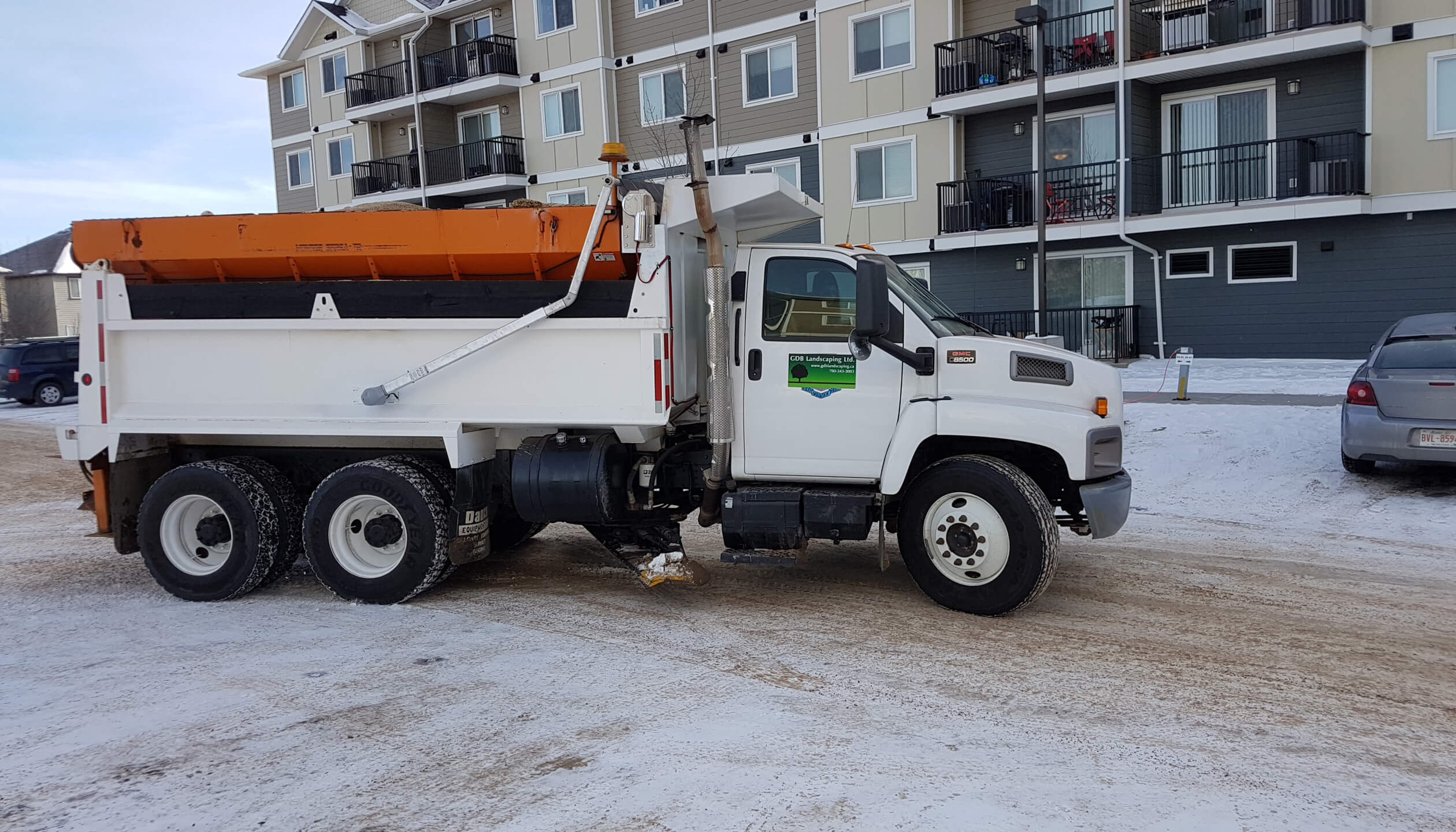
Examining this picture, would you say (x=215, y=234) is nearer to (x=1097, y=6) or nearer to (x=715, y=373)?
(x=715, y=373)

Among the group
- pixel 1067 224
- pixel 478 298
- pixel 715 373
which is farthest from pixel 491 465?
pixel 1067 224

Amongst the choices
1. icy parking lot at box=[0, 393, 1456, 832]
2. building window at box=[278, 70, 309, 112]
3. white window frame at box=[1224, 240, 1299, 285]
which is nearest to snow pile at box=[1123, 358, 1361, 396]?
white window frame at box=[1224, 240, 1299, 285]

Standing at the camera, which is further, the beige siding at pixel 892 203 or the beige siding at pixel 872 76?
the beige siding at pixel 892 203

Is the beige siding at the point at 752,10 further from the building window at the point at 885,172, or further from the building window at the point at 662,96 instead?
the building window at the point at 885,172

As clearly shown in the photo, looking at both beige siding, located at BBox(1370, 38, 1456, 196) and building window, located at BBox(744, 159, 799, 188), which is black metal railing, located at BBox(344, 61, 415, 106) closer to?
building window, located at BBox(744, 159, 799, 188)

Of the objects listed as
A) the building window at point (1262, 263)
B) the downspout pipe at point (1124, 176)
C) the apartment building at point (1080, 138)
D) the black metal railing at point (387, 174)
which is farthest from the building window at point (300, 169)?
the building window at point (1262, 263)

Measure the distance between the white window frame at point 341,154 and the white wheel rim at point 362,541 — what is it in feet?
103

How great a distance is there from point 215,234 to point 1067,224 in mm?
17846

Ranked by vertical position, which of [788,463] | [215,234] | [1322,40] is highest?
[1322,40]

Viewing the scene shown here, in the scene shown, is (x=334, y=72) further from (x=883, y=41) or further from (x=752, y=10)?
(x=883, y=41)

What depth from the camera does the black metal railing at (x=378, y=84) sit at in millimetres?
33719

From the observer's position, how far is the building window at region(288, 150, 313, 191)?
38594 mm

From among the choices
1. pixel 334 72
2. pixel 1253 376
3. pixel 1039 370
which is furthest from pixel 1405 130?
pixel 334 72

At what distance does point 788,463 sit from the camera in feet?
23.5
